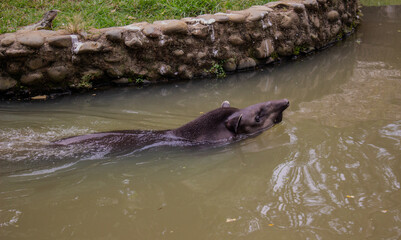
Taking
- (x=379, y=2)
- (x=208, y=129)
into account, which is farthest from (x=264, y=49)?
(x=379, y=2)

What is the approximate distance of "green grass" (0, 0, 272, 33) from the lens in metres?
9.10

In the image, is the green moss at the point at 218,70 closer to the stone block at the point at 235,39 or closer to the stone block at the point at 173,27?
the stone block at the point at 235,39

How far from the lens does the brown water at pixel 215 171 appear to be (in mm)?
3623

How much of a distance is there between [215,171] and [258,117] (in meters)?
1.31

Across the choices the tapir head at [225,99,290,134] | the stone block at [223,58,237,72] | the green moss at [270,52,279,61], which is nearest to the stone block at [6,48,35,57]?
the stone block at [223,58,237,72]

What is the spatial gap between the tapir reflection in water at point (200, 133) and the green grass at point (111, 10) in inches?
157

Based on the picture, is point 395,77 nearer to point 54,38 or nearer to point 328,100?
point 328,100

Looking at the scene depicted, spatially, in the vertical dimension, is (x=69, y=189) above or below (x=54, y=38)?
below

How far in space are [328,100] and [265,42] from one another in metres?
2.63

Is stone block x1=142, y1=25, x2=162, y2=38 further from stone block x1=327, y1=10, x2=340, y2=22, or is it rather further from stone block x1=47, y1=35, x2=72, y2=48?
stone block x1=327, y1=10, x2=340, y2=22

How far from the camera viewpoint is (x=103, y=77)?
26.9ft

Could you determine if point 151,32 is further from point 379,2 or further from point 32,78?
point 379,2

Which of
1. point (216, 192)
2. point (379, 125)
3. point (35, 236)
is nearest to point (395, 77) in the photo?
→ point (379, 125)

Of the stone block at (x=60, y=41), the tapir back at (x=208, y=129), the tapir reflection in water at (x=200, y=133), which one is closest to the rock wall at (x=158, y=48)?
the stone block at (x=60, y=41)
